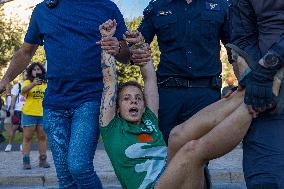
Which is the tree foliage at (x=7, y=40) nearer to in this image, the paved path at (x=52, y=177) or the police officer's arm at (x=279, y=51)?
the paved path at (x=52, y=177)

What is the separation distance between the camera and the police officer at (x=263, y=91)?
11.3 ft

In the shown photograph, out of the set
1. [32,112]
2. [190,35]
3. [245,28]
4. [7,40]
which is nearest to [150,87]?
[190,35]

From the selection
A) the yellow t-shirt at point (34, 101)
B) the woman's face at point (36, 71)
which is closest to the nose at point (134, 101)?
the yellow t-shirt at point (34, 101)

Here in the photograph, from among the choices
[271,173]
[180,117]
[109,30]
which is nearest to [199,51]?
[180,117]

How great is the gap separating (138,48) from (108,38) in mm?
394

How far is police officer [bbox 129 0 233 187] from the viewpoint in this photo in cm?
531

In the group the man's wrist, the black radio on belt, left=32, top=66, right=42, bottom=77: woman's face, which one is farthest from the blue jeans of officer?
left=32, top=66, right=42, bottom=77: woman's face

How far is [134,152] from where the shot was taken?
4.75 meters

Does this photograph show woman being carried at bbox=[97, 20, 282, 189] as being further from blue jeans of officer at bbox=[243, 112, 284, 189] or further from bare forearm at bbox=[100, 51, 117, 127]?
blue jeans of officer at bbox=[243, 112, 284, 189]

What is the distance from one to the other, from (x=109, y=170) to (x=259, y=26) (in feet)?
25.2

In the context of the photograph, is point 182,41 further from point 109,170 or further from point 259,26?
point 109,170

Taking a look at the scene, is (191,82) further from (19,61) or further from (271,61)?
(271,61)

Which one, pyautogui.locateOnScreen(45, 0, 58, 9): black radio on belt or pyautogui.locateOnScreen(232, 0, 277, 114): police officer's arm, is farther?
pyautogui.locateOnScreen(45, 0, 58, 9): black radio on belt

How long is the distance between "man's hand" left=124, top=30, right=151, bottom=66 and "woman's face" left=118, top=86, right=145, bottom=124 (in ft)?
0.91
